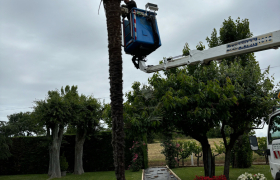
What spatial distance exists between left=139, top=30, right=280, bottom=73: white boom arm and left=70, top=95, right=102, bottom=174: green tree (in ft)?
30.2

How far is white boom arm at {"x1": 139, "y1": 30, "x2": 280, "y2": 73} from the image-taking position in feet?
18.3

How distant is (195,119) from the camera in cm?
829

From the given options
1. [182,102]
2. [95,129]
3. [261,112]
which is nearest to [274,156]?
[182,102]

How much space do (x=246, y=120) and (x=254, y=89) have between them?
137 cm

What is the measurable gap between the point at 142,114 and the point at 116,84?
2.62 m

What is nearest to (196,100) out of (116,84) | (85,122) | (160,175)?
(116,84)

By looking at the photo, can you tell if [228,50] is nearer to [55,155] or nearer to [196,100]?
[196,100]

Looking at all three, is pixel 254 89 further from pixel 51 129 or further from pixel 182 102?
pixel 51 129

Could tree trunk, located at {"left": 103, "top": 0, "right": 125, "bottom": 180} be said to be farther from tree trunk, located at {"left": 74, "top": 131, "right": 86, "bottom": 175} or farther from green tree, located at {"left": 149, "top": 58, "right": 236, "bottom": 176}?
tree trunk, located at {"left": 74, "top": 131, "right": 86, "bottom": 175}

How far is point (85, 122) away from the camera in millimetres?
16375

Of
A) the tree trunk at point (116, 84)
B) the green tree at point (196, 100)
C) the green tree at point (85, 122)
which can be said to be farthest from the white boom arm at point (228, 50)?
the green tree at point (85, 122)

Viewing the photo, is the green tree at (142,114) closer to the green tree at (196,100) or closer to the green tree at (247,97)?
the green tree at (196,100)

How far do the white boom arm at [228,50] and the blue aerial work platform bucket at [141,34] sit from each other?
0.71m

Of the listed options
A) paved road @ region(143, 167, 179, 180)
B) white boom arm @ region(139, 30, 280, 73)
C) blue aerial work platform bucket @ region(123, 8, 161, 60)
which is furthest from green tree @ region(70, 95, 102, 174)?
blue aerial work platform bucket @ region(123, 8, 161, 60)
